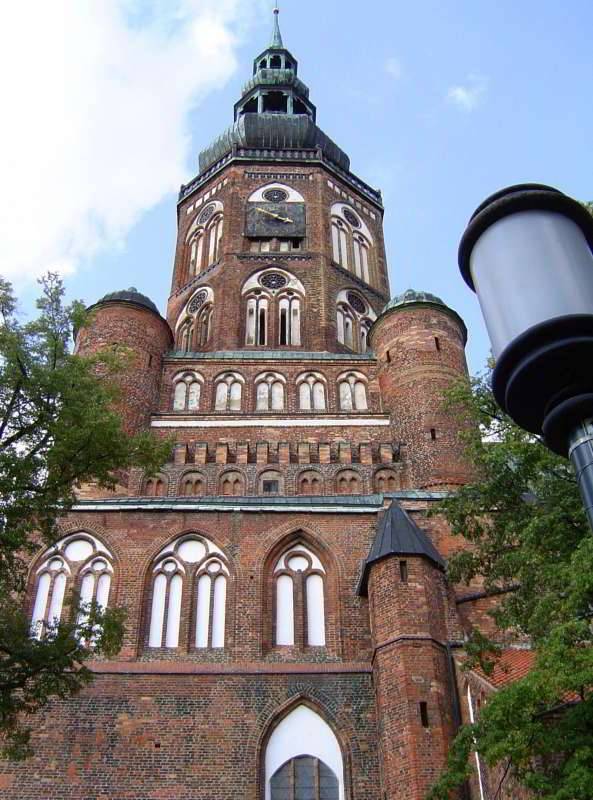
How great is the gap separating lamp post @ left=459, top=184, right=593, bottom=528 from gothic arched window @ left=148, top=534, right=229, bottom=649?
13454 millimetres

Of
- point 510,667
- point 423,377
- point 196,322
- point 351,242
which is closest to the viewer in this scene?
point 510,667

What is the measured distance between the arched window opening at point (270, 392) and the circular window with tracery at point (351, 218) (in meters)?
9.69

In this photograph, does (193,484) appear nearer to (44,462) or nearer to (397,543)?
(397,543)

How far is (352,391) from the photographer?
76.8 ft

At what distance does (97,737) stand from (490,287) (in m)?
13.3

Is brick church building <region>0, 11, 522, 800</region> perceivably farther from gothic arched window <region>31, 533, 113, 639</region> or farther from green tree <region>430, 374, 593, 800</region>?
green tree <region>430, 374, 593, 800</region>

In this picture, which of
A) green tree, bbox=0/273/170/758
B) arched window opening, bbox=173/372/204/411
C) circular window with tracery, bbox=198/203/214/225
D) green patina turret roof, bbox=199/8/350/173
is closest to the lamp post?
green tree, bbox=0/273/170/758

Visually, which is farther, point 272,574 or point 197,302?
point 197,302

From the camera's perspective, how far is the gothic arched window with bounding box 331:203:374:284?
29.5m

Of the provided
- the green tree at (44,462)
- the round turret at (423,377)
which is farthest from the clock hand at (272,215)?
the green tree at (44,462)

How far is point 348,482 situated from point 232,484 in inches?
115

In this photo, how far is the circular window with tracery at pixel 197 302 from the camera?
91.6 ft

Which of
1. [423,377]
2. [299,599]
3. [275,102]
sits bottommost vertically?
[299,599]

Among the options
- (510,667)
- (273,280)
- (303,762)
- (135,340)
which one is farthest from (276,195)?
(510,667)
